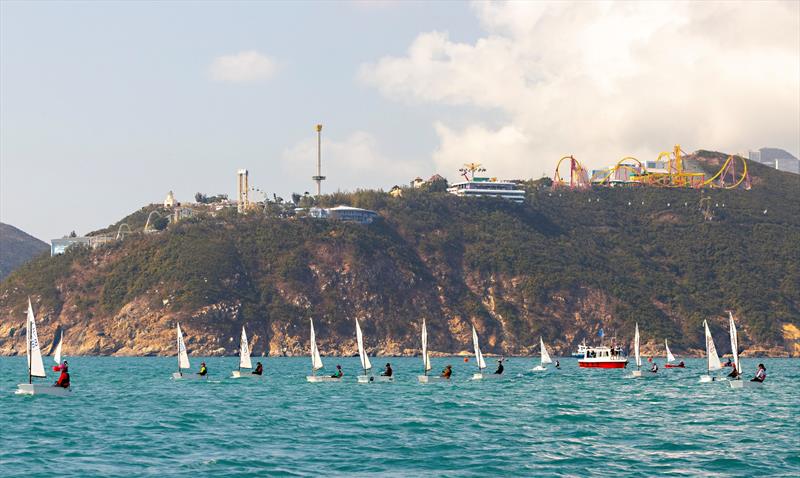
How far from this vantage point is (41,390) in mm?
79625

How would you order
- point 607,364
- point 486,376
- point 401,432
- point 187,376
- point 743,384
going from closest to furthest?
point 401,432 < point 743,384 < point 187,376 < point 486,376 < point 607,364

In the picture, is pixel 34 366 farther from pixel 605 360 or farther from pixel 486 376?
pixel 605 360

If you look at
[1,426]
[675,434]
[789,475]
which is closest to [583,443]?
[675,434]

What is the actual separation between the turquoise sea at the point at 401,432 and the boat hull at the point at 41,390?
85 cm

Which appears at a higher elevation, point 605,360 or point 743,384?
point 605,360

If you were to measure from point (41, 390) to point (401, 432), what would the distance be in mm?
32899

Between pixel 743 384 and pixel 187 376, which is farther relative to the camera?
pixel 187 376

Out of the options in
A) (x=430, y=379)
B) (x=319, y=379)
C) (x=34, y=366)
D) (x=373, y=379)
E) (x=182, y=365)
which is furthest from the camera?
(x=182, y=365)

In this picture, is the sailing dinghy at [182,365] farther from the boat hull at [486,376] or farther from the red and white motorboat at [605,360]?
the red and white motorboat at [605,360]

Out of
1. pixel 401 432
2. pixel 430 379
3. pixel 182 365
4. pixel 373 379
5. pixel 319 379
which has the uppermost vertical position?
pixel 182 365

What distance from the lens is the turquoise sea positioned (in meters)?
45.8

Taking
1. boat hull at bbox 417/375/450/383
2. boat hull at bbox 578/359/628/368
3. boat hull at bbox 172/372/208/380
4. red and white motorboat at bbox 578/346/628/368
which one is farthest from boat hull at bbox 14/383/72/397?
red and white motorboat at bbox 578/346/628/368

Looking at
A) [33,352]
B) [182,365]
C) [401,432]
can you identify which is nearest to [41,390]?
[33,352]

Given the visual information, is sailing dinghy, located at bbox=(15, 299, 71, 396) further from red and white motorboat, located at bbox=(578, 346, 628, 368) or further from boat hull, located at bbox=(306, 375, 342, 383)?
red and white motorboat, located at bbox=(578, 346, 628, 368)
